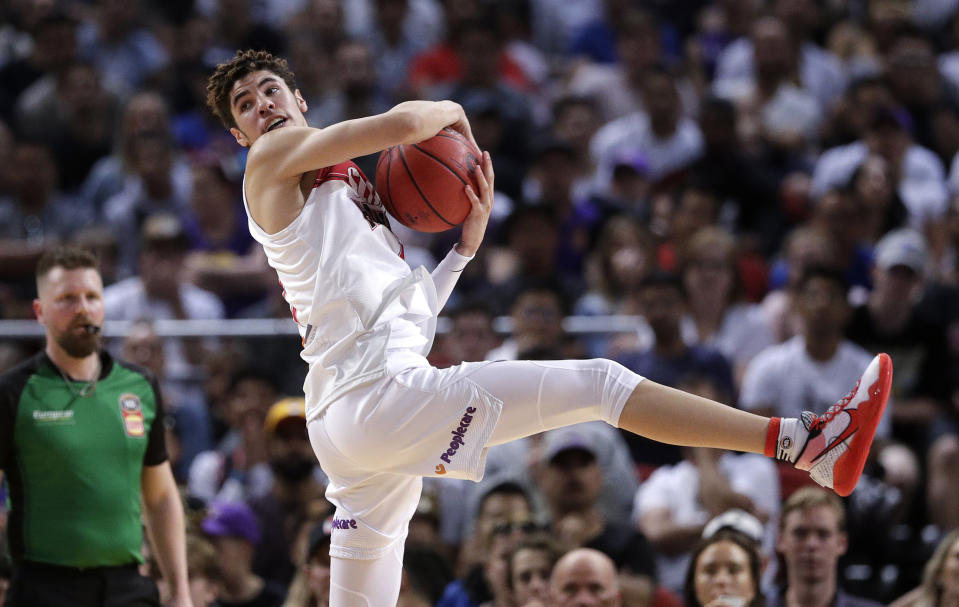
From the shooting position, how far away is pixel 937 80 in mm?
12266

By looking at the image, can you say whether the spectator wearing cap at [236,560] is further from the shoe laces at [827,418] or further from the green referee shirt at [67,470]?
the shoe laces at [827,418]

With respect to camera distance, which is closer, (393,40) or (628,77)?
(628,77)

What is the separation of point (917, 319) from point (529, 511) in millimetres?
3341

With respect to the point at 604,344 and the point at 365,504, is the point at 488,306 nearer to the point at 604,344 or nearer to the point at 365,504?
the point at 604,344

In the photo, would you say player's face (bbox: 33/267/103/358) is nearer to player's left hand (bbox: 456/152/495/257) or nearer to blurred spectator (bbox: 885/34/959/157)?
player's left hand (bbox: 456/152/495/257)

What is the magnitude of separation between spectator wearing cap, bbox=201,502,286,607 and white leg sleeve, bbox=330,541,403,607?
2615 mm

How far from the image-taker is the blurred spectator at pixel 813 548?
23.6 feet

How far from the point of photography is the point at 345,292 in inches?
201

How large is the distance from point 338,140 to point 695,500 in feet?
14.2

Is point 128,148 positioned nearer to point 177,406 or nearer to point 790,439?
point 177,406

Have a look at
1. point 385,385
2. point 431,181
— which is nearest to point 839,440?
point 385,385

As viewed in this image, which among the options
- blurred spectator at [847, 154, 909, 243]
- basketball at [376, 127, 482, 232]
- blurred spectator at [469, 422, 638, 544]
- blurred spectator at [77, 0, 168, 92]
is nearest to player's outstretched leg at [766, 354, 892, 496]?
basketball at [376, 127, 482, 232]

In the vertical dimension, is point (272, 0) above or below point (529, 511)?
above

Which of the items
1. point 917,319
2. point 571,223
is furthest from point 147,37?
point 917,319
